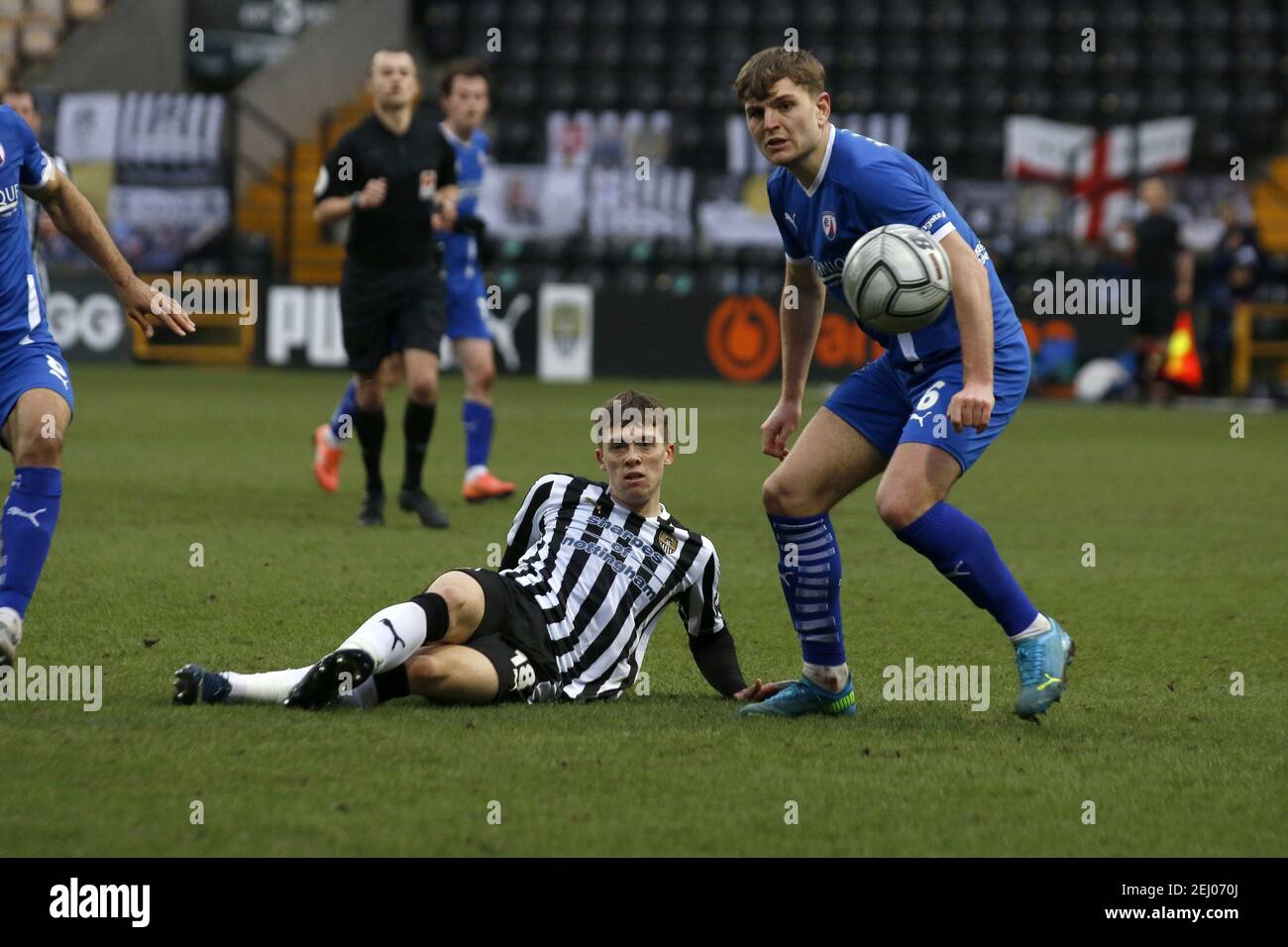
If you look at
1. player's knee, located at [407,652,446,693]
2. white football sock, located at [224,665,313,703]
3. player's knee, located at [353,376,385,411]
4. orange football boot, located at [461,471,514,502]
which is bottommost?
orange football boot, located at [461,471,514,502]

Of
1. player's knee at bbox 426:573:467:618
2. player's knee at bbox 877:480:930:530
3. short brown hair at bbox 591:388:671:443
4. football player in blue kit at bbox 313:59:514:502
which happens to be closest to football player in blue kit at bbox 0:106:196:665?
player's knee at bbox 426:573:467:618

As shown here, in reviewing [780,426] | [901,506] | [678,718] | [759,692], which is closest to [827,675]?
[759,692]

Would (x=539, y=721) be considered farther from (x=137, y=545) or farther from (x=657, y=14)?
(x=657, y=14)

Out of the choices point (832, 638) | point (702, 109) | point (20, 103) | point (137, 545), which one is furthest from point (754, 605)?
point (702, 109)

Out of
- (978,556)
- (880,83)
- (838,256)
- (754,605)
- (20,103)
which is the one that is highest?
(880,83)

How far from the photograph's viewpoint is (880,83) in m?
23.7

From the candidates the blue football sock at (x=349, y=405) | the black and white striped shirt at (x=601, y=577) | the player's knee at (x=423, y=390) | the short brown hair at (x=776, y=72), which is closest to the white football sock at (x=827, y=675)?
the black and white striped shirt at (x=601, y=577)

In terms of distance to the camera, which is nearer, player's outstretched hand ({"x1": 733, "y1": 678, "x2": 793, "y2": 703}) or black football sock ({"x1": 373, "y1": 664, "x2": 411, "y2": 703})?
black football sock ({"x1": 373, "y1": 664, "x2": 411, "y2": 703})

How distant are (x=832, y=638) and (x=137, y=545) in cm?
404

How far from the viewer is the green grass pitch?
3766mm

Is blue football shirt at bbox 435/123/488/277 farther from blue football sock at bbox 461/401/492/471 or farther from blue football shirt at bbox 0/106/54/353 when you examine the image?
blue football shirt at bbox 0/106/54/353

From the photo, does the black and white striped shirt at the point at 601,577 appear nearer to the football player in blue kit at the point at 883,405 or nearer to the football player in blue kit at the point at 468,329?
the football player in blue kit at the point at 883,405

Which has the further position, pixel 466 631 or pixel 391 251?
pixel 391 251

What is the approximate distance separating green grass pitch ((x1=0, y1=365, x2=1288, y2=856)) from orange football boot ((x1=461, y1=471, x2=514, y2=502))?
0.30 metres
